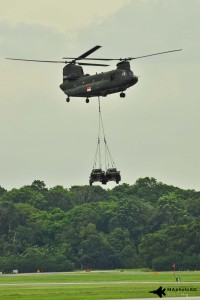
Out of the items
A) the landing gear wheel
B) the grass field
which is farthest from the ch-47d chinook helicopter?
the grass field

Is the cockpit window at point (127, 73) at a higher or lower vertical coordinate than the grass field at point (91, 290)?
higher

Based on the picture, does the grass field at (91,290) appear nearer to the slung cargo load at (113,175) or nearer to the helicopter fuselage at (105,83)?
the slung cargo load at (113,175)

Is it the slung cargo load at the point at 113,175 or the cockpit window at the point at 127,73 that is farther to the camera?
the slung cargo load at the point at 113,175

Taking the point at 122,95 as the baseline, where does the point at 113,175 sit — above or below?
below

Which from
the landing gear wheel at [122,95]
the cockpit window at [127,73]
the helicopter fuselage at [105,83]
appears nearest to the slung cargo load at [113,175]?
the helicopter fuselage at [105,83]

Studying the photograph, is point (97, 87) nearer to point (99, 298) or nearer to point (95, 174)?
point (95, 174)

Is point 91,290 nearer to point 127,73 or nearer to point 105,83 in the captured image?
point 105,83

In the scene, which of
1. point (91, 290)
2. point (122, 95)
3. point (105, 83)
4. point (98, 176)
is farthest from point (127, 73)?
point (91, 290)

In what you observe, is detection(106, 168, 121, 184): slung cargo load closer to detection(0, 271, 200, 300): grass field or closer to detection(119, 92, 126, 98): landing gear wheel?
detection(119, 92, 126, 98): landing gear wheel

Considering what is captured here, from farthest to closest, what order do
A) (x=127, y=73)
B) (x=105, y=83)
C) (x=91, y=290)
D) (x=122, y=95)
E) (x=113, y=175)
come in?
(x=91, y=290) < (x=113, y=175) < (x=105, y=83) < (x=127, y=73) < (x=122, y=95)

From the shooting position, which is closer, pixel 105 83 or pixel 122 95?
pixel 122 95

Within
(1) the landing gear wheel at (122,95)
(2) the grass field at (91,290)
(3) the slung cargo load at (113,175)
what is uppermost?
(1) the landing gear wheel at (122,95)

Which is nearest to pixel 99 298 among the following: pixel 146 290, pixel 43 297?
pixel 43 297

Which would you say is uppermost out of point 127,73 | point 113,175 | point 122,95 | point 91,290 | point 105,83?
point 127,73
